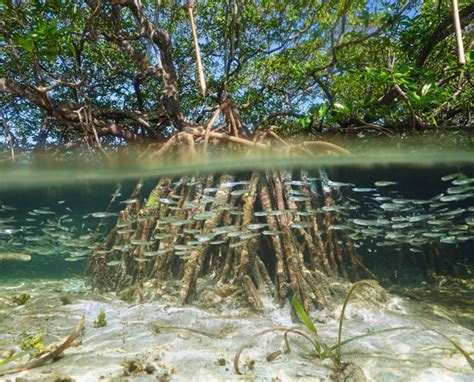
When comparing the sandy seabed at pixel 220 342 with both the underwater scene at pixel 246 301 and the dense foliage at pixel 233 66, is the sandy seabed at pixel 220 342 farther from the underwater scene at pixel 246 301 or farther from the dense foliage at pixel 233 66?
the dense foliage at pixel 233 66

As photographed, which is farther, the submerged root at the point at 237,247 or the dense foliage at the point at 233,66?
the dense foliage at the point at 233,66

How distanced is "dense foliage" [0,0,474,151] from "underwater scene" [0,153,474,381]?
1.74 meters

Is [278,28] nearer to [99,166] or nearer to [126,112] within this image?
[126,112]

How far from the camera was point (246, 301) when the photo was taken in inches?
185

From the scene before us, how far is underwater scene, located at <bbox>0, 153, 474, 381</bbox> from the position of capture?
2.82 meters

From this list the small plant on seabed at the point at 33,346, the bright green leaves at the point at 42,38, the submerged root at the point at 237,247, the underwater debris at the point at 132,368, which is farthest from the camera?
the bright green leaves at the point at 42,38

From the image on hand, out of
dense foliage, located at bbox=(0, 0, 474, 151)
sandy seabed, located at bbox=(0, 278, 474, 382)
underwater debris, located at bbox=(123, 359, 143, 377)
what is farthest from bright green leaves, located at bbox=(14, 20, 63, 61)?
underwater debris, located at bbox=(123, 359, 143, 377)

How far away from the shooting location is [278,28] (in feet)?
38.9

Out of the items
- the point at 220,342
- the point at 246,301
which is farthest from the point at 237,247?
the point at 220,342

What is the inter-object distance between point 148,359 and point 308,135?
27.3ft

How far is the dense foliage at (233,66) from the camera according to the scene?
7.26 meters

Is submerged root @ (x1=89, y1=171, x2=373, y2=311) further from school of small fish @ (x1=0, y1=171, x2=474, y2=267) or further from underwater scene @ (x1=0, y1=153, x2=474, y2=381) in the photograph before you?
school of small fish @ (x1=0, y1=171, x2=474, y2=267)

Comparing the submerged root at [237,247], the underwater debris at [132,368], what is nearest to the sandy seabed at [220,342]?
the underwater debris at [132,368]

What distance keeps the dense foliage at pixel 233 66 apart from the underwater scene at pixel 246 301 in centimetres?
174
